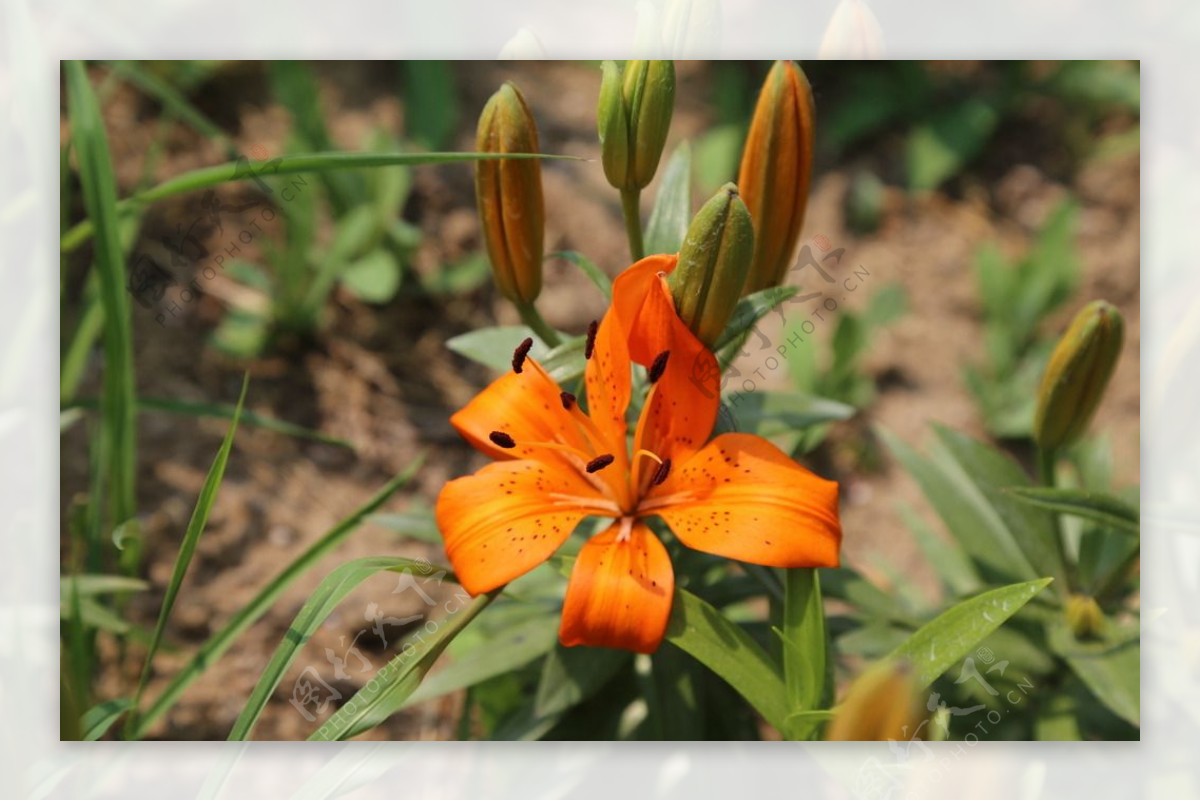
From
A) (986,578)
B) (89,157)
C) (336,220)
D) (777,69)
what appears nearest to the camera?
(777,69)

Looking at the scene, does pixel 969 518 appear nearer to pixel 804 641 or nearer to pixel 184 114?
pixel 804 641

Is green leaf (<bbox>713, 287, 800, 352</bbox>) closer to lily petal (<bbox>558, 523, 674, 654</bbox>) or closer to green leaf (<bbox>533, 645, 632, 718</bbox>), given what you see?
lily petal (<bbox>558, 523, 674, 654</bbox>)

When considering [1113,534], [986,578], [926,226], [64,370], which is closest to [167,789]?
[64,370]

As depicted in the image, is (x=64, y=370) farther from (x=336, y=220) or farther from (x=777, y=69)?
(x=777, y=69)

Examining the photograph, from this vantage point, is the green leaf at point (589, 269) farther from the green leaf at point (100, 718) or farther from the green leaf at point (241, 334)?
the green leaf at point (241, 334)

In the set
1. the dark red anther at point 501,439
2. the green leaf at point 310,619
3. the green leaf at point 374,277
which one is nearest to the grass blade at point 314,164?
the dark red anther at point 501,439

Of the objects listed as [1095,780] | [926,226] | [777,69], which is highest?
[777,69]
